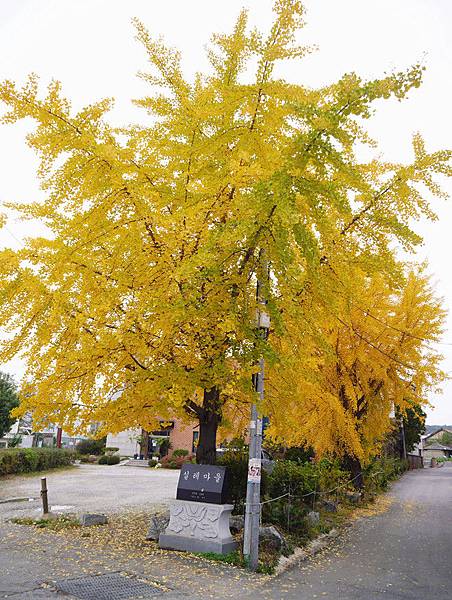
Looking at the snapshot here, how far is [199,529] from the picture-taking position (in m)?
8.38

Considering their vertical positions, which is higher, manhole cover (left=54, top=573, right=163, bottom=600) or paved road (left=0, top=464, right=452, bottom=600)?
manhole cover (left=54, top=573, right=163, bottom=600)

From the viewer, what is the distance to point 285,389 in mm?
8703

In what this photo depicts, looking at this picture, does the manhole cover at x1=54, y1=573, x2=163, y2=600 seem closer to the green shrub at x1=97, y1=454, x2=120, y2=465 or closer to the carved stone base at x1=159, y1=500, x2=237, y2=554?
the carved stone base at x1=159, y1=500, x2=237, y2=554

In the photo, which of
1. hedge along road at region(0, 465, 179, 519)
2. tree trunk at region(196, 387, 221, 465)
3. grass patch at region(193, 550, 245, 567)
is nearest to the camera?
grass patch at region(193, 550, 245, 567)

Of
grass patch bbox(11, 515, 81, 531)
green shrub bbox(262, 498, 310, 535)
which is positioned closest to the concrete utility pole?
green shrub bbox(262, 498, 310, 535)

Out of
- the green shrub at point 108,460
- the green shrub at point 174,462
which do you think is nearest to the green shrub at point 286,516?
the green shrub at point 174,462

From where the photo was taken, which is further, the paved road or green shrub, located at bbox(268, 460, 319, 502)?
green shrub, located at bbox(268, 460, 319, 502)

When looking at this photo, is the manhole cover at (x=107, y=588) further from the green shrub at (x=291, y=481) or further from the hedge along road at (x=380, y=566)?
the green shrub at (x=291, y=481)

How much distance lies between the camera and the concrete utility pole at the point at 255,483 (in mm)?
7742

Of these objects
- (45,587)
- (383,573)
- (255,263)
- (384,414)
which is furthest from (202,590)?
(384,414)

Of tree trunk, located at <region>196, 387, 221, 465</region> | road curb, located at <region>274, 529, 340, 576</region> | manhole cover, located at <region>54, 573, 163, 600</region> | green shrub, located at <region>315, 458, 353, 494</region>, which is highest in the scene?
tree trunk, located at <region>196, 387, 221, 465</region>

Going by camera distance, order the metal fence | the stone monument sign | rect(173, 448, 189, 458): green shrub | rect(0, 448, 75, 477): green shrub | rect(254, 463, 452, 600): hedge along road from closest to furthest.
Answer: rect(254, 463, 452, 600): hedge along road, the stone monument sign, rect(0, 448, 75, 477): green shrub, rect(173, 448, 189, 458): green shrub, the metal fence

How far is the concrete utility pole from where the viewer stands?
774cm

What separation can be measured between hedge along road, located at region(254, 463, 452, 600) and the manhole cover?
63.1 inches
